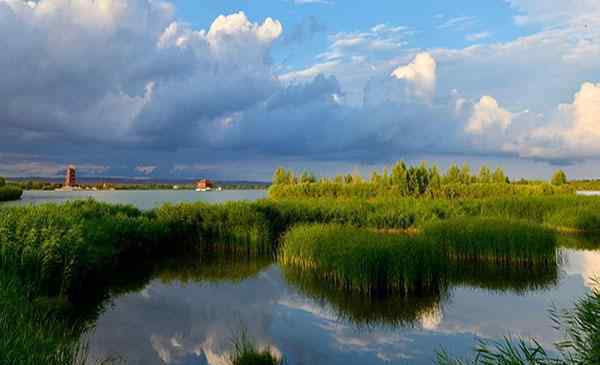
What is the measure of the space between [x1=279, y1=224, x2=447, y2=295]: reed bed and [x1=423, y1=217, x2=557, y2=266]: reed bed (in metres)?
3.07

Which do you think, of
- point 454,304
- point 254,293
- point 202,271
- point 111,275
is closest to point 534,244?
point 454,304

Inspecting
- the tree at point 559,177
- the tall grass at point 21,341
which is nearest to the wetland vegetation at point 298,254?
the tall grass at point 21,341

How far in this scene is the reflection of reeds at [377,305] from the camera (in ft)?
Result: 34.5

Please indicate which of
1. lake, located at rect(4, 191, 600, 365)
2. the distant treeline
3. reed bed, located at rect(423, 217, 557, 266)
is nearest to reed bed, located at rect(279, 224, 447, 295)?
lake, located at rect(4, 191, 600, 365)

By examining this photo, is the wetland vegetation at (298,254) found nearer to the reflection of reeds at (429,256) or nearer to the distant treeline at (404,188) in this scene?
the reflection of reeds at (429,256)

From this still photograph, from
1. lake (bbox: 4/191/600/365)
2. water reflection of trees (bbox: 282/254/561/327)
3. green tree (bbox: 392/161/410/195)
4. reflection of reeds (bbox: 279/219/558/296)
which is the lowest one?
lake (bbox: 4/191/600/365)

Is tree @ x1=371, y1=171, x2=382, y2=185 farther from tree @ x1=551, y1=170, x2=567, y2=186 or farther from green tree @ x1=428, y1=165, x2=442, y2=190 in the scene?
tree @ x1=551, y1=170, x2=567, y2=186

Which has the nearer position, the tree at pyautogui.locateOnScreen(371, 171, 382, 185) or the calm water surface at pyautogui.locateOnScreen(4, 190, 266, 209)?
the calm water surface at pyautogui.locateOnScreen(4, 190, 266, 209)

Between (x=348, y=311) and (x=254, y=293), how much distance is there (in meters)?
3.40

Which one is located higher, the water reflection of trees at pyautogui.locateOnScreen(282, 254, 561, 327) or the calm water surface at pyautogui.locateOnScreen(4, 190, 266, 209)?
the calm water surface at pyautogui.locateOnScreen(4, 190, 266, 209)

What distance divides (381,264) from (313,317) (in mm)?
2760

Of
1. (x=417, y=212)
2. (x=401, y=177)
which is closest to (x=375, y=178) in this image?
(x=401, y=177)

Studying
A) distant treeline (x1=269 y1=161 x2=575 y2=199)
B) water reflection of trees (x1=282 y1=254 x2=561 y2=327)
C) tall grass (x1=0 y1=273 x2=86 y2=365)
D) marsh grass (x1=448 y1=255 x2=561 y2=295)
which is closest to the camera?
tall grass (x1=0 y1=273 x2=86 y2=365)

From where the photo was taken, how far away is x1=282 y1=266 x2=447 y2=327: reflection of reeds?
10508mm
